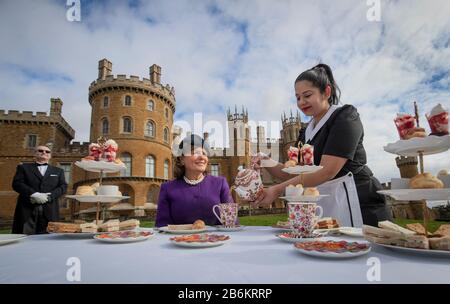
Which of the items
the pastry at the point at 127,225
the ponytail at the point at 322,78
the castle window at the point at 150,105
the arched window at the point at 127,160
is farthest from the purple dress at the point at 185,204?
the castle window at the point at 150,105

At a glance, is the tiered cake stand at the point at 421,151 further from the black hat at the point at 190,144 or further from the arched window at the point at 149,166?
the arched window at the point at 149,166

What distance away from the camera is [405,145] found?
1298 mm

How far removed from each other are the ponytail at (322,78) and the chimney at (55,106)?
33.7 metres

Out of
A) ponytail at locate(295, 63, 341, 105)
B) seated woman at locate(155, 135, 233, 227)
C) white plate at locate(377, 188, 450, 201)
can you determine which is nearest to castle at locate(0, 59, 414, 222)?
seated woman at locate(155, 135, 233, 227)

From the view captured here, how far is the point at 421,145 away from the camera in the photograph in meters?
1.26

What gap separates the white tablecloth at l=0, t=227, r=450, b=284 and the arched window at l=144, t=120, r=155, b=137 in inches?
1071

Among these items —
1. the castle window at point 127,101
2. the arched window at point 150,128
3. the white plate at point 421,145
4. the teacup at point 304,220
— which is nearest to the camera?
the white plate at point 421,145

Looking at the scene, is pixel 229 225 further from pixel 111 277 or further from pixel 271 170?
pixel 111 277

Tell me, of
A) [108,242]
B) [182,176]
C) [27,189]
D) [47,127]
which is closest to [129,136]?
[47,127]

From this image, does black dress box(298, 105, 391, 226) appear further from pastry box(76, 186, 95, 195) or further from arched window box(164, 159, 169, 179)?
arched window box(164, 159, 169, 179)

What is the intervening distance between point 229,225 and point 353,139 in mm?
1383

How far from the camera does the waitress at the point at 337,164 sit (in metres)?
2.30

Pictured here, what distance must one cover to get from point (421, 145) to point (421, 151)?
0.12 meters

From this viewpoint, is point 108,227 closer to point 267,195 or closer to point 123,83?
point 267,195
